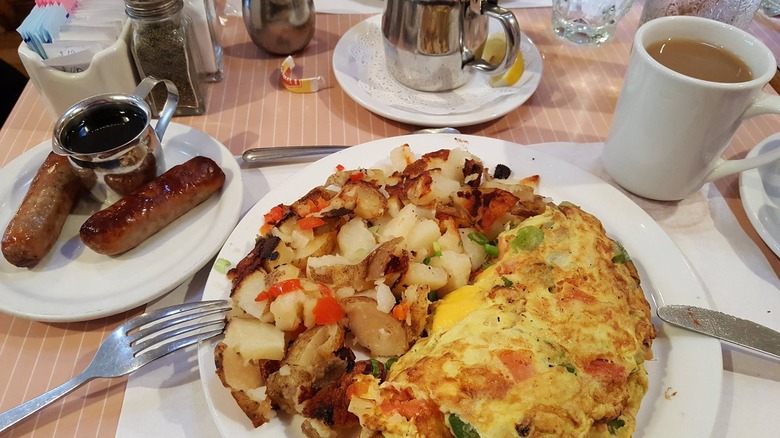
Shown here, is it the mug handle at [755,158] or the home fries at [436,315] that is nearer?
the home fries at [436,315]

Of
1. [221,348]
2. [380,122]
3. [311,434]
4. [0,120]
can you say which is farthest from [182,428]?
[0,120]

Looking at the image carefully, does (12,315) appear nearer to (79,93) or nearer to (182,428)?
(182,428)

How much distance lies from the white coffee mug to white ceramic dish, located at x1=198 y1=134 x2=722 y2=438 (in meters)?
0.23

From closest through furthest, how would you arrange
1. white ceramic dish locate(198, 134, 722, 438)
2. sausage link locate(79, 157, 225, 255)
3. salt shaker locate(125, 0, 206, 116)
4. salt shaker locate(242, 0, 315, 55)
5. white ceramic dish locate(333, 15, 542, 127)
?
white ceramic dish locate(198, 134, 722, 438), sausage link locate(79, 157, 225, 255), salt shaker locate(125, 0, 206, 116), white ceramic dish locate(333, 15, 542, 127), salt shaker locate(242, 0, 315, 55)

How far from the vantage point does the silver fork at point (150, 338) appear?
1.63 metres

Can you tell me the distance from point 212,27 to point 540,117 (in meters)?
1.87

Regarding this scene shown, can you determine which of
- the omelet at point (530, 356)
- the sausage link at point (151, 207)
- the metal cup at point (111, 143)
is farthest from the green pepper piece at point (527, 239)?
the metal cup at point (111, 143)

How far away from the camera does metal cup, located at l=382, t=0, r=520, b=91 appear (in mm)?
2531

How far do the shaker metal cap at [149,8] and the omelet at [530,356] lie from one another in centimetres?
189

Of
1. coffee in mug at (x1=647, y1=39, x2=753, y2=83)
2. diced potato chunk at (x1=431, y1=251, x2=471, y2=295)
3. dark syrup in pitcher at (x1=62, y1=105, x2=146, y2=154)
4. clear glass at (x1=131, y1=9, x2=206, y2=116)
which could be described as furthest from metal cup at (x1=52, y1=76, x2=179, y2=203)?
coffee in mug at (x1=647, y1=39, x2=753, y2=83)

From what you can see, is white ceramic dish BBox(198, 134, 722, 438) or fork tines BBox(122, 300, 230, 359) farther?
fork tines BBox(122, 300, 230, 359)

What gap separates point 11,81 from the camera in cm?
367

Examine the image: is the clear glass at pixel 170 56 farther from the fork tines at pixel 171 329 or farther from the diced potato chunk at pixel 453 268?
the diced potato chunk at pixel 453 268

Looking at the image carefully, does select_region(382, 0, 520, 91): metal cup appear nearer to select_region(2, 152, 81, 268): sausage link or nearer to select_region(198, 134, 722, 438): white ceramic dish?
select_region(198, 134, 722, 438): white ceramic dish
